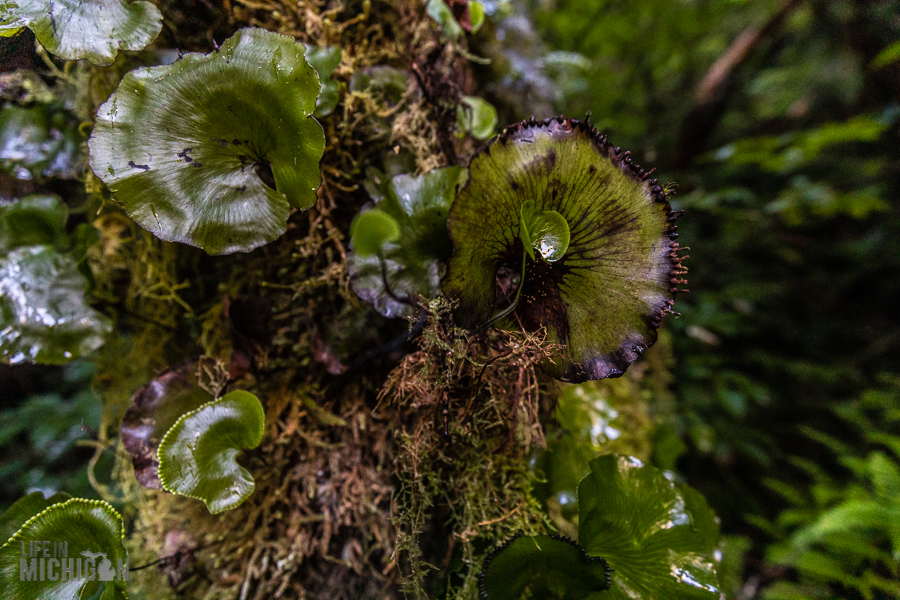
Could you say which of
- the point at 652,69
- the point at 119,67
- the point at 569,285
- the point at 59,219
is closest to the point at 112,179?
the point at 119,67

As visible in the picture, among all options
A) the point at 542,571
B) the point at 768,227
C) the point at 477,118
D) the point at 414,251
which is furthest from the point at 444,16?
the point at 768,227

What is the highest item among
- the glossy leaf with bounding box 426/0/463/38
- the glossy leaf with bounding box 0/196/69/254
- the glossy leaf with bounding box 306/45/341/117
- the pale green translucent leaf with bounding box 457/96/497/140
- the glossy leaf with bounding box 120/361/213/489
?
the glossy leaf with bounding box 426/0/463/38

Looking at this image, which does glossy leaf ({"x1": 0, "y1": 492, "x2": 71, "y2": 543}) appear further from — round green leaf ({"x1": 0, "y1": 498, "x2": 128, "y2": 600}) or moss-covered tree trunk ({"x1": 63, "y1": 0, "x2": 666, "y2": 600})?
moss-covered tree trunk ({"x1": 63, "y1": 0, "x2": 666, "y2": 600})

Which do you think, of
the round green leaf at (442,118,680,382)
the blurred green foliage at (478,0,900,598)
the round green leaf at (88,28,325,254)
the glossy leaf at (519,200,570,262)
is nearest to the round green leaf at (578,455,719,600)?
the round green leaf at (442,118,680,382)

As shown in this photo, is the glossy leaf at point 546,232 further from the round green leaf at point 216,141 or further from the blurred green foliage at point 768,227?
the blurred green foliage at point 768,227

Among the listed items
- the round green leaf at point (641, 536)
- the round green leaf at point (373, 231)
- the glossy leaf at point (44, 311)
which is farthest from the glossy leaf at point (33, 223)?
the round green leaf at point (641, 536)

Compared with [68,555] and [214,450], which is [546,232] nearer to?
[214,450]
